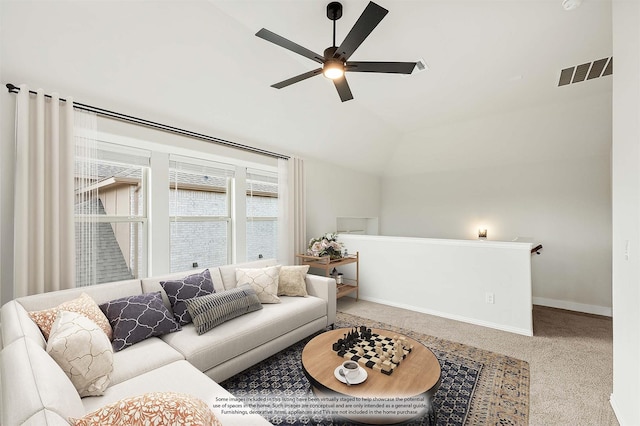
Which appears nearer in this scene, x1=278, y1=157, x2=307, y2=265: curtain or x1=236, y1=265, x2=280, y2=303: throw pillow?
x1=236, y1=265, x2=280, y2=303: throw pillow

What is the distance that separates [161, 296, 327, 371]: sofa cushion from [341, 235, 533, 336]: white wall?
1647 mm

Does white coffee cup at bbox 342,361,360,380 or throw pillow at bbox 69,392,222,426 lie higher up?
throw pillow at bbox 69,392,222,426

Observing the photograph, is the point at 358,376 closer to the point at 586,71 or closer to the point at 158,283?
the point at 158,283

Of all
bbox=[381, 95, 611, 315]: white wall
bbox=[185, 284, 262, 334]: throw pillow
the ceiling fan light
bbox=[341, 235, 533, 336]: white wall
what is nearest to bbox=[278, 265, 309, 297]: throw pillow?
bbox=[185, 284, 262, 334]: throw pillow

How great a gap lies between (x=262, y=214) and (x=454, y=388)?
3.08 metres

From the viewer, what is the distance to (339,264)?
13.6ft

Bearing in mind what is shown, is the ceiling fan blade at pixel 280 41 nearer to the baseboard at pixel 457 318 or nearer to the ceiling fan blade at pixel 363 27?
the ceiling fan blade at pixel 363 27

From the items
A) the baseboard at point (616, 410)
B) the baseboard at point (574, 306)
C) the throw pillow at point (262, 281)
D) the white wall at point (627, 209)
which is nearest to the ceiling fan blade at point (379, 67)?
the white wall at point (627, 209)

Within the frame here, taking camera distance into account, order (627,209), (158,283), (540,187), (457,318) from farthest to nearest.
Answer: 1. (540,187)
2. (457,318)
3. (158,283)
4. (627,209)

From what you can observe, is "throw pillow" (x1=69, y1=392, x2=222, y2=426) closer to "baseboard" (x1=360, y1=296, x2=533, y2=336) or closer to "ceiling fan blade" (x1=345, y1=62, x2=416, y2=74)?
"ceiling fan blade" (x1=345, y1=62, x2=416, y2=74)

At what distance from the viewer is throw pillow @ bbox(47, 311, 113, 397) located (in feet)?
4.68

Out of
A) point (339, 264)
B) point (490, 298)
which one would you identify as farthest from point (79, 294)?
point (490, 298)

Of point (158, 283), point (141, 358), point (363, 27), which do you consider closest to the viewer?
point (363, 27)

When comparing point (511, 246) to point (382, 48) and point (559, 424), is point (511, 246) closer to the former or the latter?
point (559, 424)
